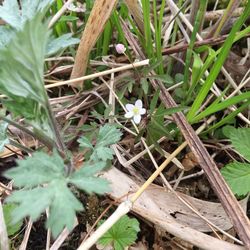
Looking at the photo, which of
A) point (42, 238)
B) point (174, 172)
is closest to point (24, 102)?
point (42, 238)

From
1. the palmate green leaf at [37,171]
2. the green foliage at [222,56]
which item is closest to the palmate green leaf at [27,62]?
the palmate green leaf at [37,171]

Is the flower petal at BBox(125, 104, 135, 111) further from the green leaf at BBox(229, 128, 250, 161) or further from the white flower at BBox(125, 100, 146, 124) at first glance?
the green leaf at BBox(229, 128, 250, 161)

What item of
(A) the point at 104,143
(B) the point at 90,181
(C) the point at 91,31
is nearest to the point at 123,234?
(A) the point at 104,143

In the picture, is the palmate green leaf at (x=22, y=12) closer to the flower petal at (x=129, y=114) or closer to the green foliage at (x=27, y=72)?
the green foliage at (x=27, y=72)

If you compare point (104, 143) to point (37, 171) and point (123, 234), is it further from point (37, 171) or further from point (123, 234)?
point (37, 171)

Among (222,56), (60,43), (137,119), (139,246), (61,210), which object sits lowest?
(139,246)

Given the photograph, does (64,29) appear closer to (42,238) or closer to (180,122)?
(180,122)
